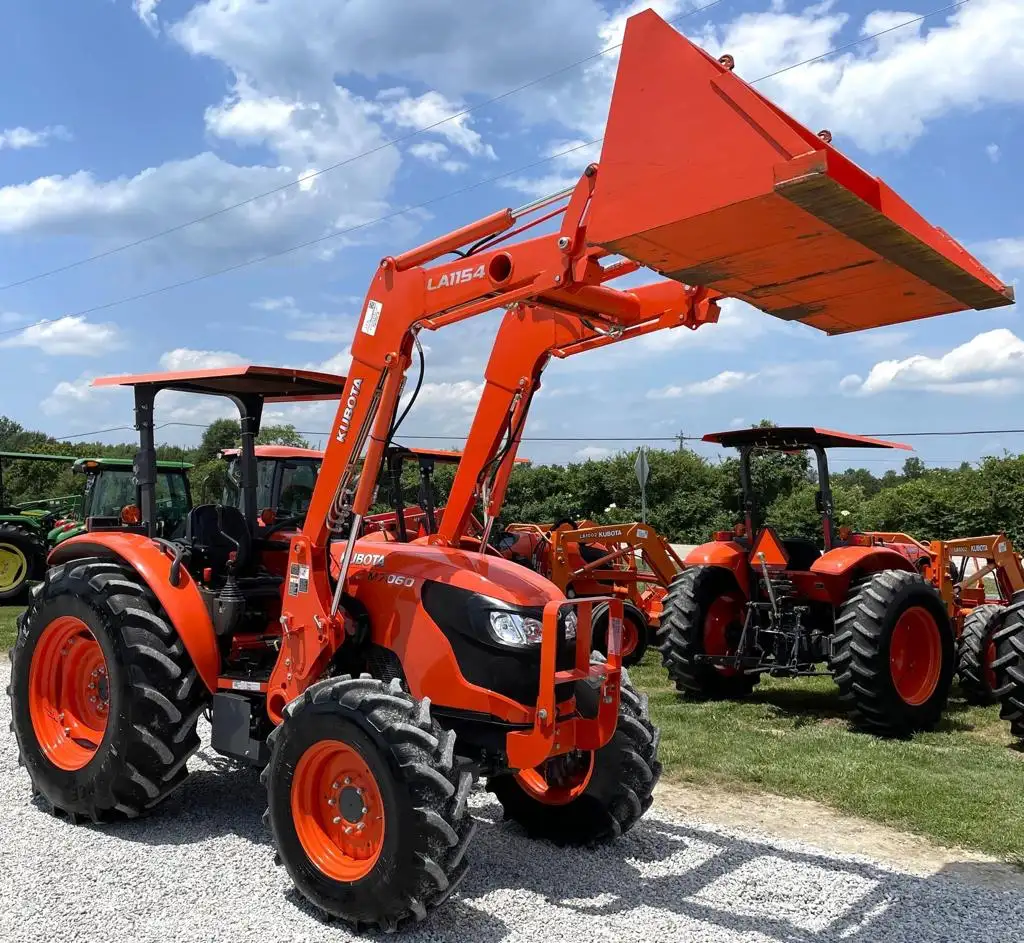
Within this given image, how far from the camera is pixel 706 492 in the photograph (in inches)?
1240

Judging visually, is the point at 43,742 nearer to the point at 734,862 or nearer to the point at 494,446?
the point at 494,446

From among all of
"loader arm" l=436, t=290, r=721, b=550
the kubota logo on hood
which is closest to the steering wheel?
"loader arm" l=436, t=290, r=721, b=550

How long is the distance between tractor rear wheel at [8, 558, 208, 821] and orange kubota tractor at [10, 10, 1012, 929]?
0.04ft

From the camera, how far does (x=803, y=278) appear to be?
3.72 m

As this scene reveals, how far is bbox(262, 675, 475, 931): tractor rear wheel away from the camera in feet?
12.3

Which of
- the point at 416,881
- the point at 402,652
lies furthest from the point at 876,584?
the point at 416,881

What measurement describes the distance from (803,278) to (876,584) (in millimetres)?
4820

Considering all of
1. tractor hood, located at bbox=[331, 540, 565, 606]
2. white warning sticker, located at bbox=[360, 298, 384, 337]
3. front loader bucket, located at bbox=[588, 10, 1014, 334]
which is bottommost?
tractor hood, located at bbox=[331, 540, 565, 606]

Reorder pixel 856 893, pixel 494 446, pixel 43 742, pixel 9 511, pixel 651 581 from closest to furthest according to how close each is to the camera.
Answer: pixel 856 893 → pixel 43 742 → pixel 494 446 → pixel 651 581 → pixel 9 511

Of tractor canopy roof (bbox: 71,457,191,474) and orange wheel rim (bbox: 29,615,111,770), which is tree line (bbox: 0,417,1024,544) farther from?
orange wheel rim (bbox: 29,615,111,770)

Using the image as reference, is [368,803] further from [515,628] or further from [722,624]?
[722,624]

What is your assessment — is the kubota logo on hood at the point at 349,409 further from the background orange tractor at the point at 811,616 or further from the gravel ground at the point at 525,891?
the background orange tractor at the point at 811,616

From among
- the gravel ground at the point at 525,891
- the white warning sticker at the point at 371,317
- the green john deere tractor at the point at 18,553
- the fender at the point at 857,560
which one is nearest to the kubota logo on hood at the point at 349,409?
the white warning sticker at the point at 371,317

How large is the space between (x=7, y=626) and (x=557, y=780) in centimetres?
1066
